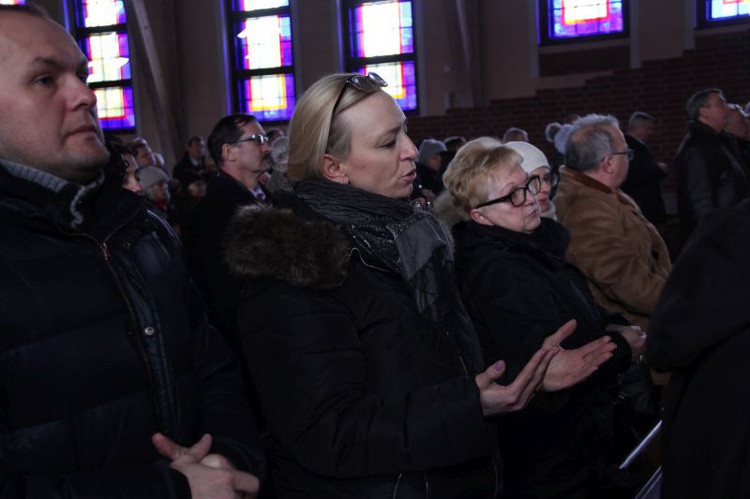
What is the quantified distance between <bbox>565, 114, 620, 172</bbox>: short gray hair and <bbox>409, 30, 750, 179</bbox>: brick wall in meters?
6.48

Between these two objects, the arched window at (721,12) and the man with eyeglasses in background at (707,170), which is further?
the arched window at (721,12)

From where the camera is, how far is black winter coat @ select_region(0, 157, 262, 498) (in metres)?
1.23

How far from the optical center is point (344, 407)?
4.91 ft

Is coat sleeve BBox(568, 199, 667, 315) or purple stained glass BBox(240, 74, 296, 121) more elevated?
purple stained glass BBox(240, 74, 296, 121)

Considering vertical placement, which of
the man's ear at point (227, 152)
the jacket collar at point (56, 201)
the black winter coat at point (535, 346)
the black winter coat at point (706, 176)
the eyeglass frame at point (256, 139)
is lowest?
the black winter coat at point (535, 346)

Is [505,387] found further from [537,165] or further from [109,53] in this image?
[109,53]

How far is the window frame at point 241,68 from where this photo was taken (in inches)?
461

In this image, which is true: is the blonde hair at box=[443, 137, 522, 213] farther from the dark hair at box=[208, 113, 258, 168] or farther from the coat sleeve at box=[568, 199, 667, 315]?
the dark hair at box=[208, 113, 258, 168]

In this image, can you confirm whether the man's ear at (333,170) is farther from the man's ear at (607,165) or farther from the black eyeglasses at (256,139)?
the black eyeglasses at (256,139)

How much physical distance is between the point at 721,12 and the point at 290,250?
978 cm

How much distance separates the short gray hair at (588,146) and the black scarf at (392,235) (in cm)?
177

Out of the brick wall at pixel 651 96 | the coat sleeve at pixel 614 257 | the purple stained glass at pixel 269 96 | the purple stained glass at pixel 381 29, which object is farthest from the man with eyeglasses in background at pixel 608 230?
the purple stained glass at pixel 269 96

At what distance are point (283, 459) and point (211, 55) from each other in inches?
430

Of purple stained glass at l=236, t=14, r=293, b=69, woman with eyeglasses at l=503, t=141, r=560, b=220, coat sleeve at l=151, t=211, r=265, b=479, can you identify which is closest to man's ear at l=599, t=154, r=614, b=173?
woman with eyeglasses at l=503, t=141, r=560, b=220
